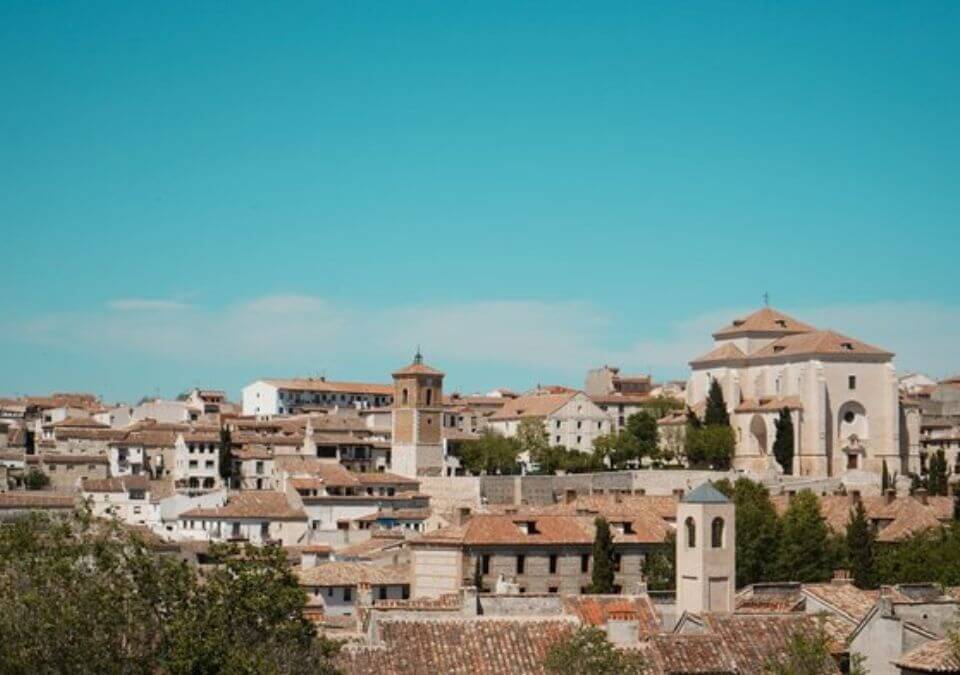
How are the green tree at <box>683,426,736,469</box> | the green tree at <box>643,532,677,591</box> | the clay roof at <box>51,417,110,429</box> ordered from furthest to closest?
1. the clay roof at <box>51,417,110,429</box>
2. the green tree at <box>683,426,736,469</box>
3. the green tree at <box>643,532,677,591</box>

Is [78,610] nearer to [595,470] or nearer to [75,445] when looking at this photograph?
[595,470]

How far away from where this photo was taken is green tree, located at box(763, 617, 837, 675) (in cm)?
2778

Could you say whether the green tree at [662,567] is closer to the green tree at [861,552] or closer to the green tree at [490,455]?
the green tree at [861,552]

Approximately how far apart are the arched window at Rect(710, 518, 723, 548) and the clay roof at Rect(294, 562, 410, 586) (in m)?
15.6

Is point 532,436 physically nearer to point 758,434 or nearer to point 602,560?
point 758,434

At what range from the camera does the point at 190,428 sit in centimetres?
10525

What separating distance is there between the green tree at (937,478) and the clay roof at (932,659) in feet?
173

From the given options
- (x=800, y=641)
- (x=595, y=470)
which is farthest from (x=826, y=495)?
(x=800, y=641)

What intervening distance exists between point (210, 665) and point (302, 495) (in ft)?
191

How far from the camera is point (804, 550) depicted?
57344mm

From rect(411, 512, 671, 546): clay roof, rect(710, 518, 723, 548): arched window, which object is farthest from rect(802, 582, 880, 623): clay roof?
rect(411, 512, 671, 546): clay roof

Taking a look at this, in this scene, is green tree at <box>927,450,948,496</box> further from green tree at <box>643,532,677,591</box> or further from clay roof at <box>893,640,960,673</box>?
clay roof at <box>893,640,960,673</box>

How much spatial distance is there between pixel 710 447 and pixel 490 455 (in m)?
10.9

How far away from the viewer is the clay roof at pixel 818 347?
9486 centimetres
